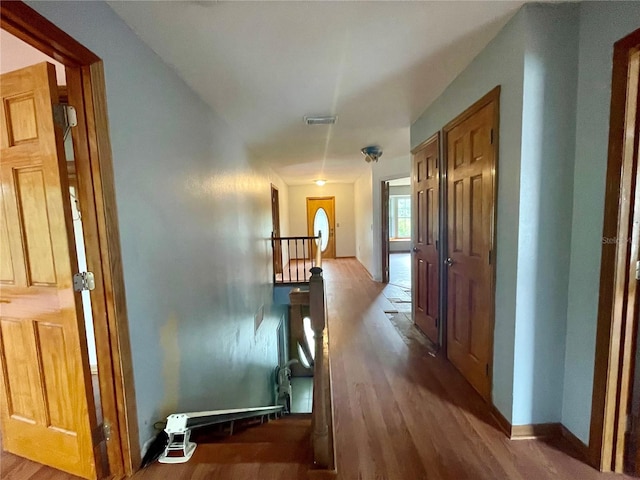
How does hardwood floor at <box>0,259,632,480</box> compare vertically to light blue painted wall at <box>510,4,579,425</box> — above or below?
below

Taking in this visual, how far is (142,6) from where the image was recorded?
136cm

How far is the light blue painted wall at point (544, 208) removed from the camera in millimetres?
1513

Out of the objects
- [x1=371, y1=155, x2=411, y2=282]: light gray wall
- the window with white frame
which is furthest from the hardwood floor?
the window with white frame

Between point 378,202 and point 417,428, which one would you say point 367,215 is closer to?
point 378,202

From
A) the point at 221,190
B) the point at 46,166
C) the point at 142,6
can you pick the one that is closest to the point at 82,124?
the point at 46,166

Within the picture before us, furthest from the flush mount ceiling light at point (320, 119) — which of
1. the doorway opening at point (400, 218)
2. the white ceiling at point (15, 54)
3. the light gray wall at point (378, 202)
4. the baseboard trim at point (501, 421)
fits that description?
the doorway opening at point (400, 218)

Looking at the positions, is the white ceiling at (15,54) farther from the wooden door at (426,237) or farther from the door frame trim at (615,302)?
the wooden door at (426,237)

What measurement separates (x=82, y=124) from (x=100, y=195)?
1.04 ft

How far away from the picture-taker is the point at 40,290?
141 centimetres

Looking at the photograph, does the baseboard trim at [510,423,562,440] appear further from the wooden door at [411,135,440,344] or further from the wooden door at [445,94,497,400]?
the wooden door at [411,135,440,344]

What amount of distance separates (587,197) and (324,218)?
7867 millimetres

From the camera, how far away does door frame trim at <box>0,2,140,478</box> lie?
1.28 metres

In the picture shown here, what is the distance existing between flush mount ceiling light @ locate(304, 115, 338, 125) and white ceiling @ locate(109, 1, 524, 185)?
0.09 m

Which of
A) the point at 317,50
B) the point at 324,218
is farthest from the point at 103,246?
the point at 324,218
